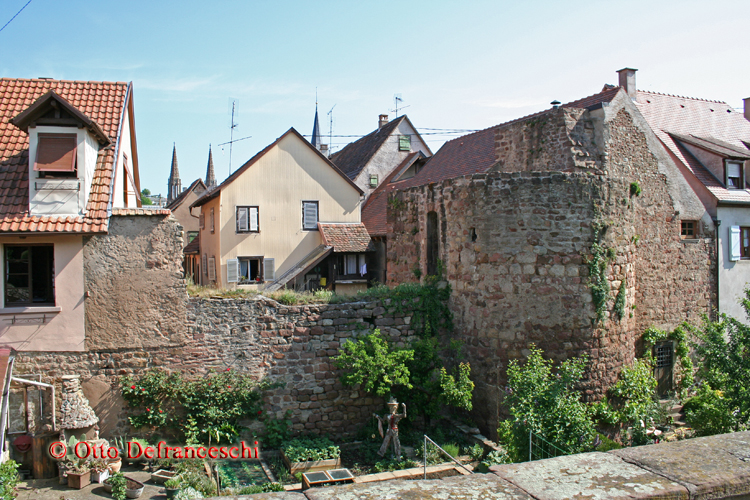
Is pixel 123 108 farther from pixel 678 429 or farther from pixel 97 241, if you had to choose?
pixel 678 429

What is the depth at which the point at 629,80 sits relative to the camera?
819 inches

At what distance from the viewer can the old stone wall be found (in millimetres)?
9930

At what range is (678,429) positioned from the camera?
13203mm

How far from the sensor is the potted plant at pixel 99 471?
904 cm

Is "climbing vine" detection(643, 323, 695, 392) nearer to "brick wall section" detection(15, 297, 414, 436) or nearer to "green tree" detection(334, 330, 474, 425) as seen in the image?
"green tree" detection(334, 330, 474, 425)

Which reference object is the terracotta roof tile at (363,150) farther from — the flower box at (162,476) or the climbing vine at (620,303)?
the flower box at (162,476)

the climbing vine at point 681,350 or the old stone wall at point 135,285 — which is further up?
the old stone wall at point 135,285

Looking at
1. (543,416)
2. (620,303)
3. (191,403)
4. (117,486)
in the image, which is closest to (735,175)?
(620,303)

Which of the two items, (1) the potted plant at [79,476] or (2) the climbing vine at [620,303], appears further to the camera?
(2) the climbing vine at [620,303]

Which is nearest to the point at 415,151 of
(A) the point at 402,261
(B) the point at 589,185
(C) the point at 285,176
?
(C) the point at 285,176

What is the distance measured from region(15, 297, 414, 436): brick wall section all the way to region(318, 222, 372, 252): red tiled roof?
1143 centimetres

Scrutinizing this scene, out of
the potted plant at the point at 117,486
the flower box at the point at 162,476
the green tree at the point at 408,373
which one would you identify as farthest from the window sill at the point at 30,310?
the green tree at the point at 408,373

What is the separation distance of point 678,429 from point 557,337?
5485 millimetres

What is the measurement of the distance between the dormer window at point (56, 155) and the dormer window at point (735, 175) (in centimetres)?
2009
